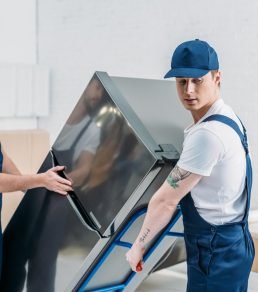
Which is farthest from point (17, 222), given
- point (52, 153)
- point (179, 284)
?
point (179, 284)

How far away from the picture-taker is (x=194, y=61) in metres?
1.42

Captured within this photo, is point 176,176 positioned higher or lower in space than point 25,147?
higher

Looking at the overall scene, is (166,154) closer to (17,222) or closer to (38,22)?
(17,222)

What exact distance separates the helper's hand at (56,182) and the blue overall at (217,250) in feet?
1.59

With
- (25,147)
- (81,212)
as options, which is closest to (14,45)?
(25,147)

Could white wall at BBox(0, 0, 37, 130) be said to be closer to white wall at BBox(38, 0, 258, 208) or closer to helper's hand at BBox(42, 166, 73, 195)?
white wall at BBox(38, 0, 258, 208)

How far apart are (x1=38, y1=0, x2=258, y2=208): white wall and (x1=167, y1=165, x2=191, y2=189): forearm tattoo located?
7.18 feet

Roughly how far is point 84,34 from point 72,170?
3411mm

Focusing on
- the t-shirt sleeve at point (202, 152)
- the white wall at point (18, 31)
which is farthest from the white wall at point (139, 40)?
the t-shirt sleeve at point (202, 152)

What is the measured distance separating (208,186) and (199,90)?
0.94ft

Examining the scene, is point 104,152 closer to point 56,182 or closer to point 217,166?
point 56,182

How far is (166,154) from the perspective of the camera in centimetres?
161

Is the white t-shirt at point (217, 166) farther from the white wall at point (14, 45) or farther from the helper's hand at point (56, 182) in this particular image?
the white wall at point (14, 45)

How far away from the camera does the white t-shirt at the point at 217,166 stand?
53.6 inches
